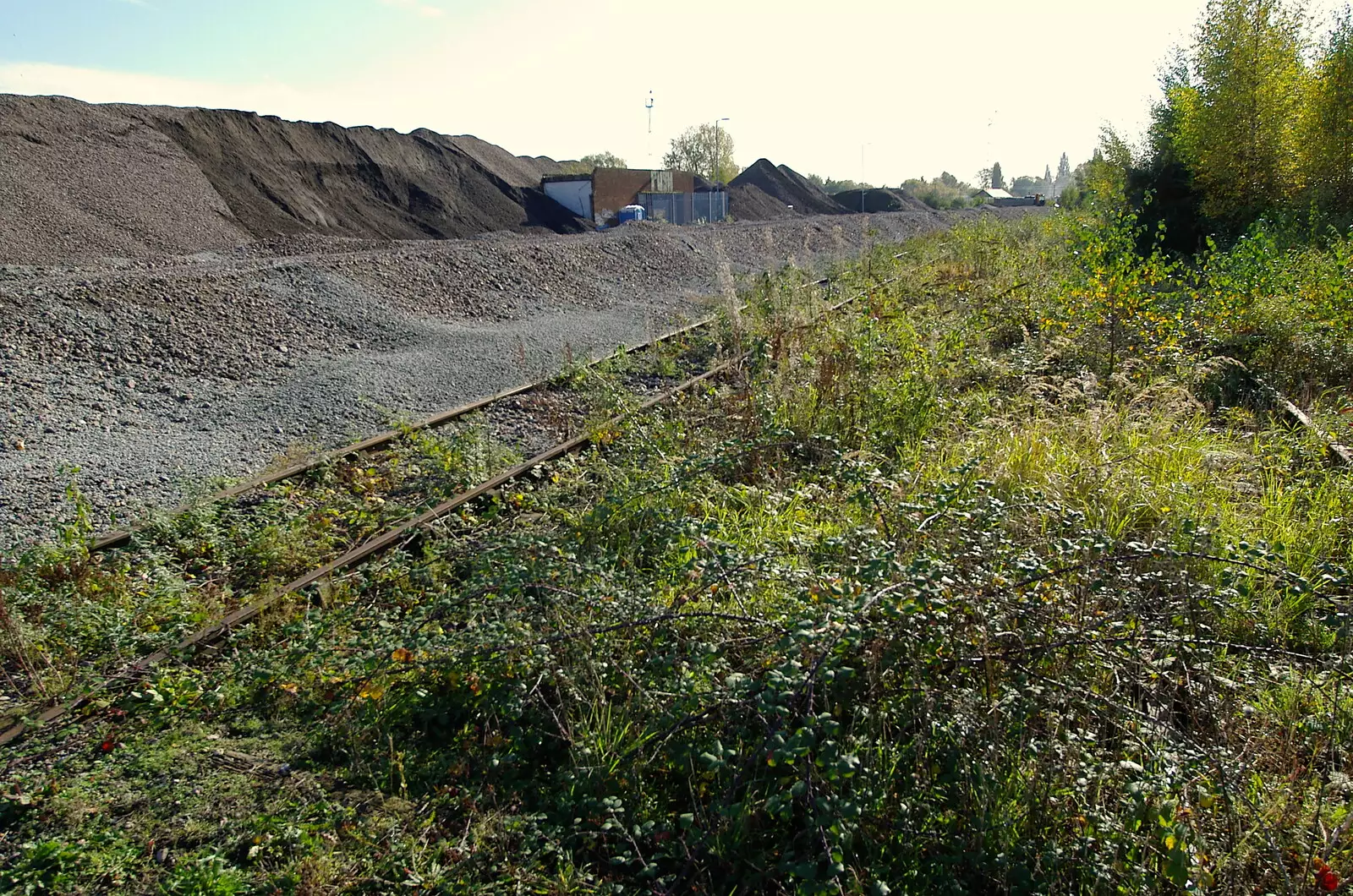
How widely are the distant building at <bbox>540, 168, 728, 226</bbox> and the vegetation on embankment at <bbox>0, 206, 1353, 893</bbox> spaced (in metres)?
27.7

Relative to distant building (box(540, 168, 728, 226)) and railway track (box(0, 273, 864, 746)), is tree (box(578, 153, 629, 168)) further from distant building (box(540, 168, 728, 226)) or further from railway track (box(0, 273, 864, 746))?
railway track (box(0, 273, 864, 746))

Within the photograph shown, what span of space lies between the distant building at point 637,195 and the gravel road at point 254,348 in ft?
55.8

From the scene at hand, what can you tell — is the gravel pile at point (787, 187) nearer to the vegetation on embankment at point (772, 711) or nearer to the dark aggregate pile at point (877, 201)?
the dark aggregate pile at point (877, 201)

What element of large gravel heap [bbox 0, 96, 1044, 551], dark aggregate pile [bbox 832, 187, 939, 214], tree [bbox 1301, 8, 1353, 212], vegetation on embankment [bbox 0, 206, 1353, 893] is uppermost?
dark aggregate pile [bbox 832, 187, 939, 214]

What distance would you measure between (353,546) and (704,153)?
229ft

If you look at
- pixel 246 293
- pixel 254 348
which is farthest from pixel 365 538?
pixel 246 293

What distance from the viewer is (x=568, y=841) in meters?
2.75

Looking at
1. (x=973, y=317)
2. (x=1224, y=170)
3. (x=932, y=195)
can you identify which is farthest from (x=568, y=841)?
(x=932, y=195)

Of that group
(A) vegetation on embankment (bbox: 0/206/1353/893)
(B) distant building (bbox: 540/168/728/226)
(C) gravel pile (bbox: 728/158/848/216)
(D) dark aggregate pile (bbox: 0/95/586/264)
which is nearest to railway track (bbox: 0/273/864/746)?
(A) vegetation on embankment (bbox: 0/206/1353/893)

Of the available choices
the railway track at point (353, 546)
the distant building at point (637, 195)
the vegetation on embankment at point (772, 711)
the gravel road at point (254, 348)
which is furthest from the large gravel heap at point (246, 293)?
the distant building at point (637, 195)

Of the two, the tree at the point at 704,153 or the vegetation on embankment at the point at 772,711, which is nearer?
the vegetation on embankment at the point at 772,711

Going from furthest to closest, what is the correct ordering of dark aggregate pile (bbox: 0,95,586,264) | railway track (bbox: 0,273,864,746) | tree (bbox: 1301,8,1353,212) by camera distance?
dark aggregate pile (bbox: 0,95,586,264)
tree (bbox: 1301,8,1353,212)
railway track (bbox: 0,273,864,746)

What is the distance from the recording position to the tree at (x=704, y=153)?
68500 millimetres

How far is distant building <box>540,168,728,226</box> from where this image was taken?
34188 mm
